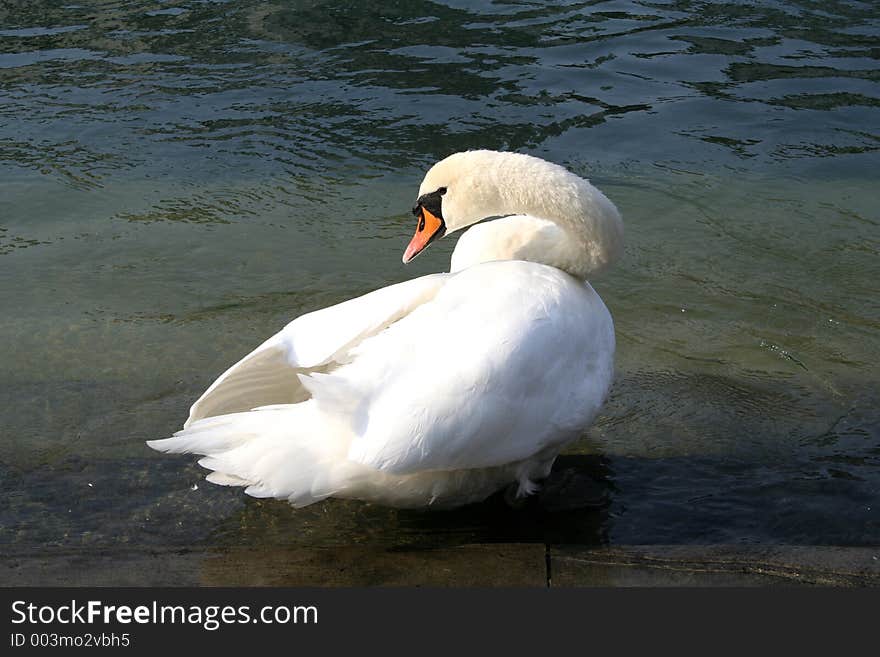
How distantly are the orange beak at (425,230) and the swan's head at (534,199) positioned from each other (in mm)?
37

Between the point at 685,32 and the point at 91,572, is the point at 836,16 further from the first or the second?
the point at 91,572

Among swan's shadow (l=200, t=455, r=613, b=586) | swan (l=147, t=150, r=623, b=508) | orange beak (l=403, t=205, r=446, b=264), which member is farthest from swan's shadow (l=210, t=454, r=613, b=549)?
orange beak (l=403, t=205, r=446, b=264)

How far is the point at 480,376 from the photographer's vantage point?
3164mm

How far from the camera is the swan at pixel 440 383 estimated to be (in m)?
3.12

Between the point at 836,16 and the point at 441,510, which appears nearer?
the point at 441,510

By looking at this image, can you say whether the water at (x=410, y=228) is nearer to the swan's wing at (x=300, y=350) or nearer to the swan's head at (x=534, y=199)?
the swan's wing at (x=300, y=350)

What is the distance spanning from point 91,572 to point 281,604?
588 mm

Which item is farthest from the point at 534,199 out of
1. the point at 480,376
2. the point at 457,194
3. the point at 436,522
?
the point at 436,522

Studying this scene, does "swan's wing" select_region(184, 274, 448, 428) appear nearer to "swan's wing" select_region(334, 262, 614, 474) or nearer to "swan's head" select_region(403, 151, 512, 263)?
"swan's wing" select_region(334, 262, 614, 474)

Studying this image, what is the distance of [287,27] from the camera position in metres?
10.2

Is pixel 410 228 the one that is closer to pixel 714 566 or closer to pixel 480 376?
pixel 480 376

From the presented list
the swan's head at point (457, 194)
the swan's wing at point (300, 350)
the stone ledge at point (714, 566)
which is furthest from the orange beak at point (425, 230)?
the stone ledge at point (714, 566)

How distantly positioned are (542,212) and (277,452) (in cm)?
140

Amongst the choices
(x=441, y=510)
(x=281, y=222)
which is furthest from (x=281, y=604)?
(x=281, y=222)
